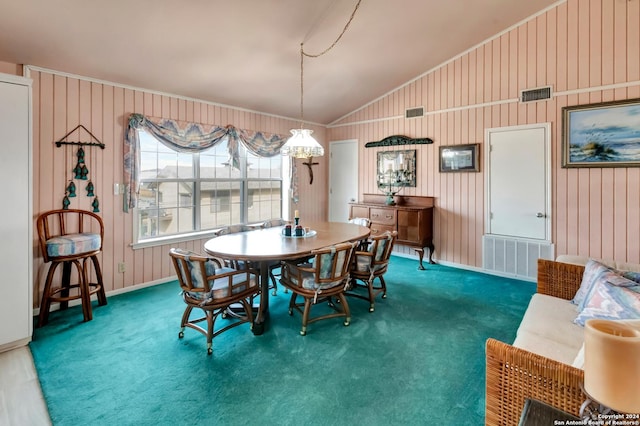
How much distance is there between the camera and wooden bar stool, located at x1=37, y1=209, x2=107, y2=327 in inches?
119

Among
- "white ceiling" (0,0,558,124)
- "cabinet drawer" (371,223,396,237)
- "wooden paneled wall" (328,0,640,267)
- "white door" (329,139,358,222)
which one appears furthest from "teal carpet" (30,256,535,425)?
"white door" (329,139,358,222)

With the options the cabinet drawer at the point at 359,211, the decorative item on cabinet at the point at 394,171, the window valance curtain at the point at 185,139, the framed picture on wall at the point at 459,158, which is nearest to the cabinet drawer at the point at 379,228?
the cabinet drawer at the point at 359,211

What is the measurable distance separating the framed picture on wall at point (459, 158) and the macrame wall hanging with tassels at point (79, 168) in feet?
15.6

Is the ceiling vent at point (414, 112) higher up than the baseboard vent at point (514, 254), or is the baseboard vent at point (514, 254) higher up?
the ceiling vent at point (414, 112)

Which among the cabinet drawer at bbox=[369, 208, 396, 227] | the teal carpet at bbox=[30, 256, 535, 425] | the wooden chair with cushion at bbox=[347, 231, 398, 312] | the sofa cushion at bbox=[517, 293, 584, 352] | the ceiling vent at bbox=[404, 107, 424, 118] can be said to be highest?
the ceiling vent at bbox=[404, 107, 424, 118]

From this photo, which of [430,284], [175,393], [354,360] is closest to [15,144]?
[175,393]

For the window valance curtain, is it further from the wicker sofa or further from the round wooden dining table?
the wicker sofa

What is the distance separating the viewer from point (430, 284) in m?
4.19

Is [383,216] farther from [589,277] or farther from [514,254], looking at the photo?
Result: [589,277]

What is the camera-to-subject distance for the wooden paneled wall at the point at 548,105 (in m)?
3.67

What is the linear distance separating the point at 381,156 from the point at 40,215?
4906 millimetres

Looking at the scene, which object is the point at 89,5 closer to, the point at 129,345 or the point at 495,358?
the point at 129,345

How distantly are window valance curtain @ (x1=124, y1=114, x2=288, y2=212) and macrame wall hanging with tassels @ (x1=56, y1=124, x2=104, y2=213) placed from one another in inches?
12.8

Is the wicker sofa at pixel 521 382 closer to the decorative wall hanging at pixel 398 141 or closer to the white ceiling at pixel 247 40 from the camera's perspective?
the white ceiling at pixel 247 40
